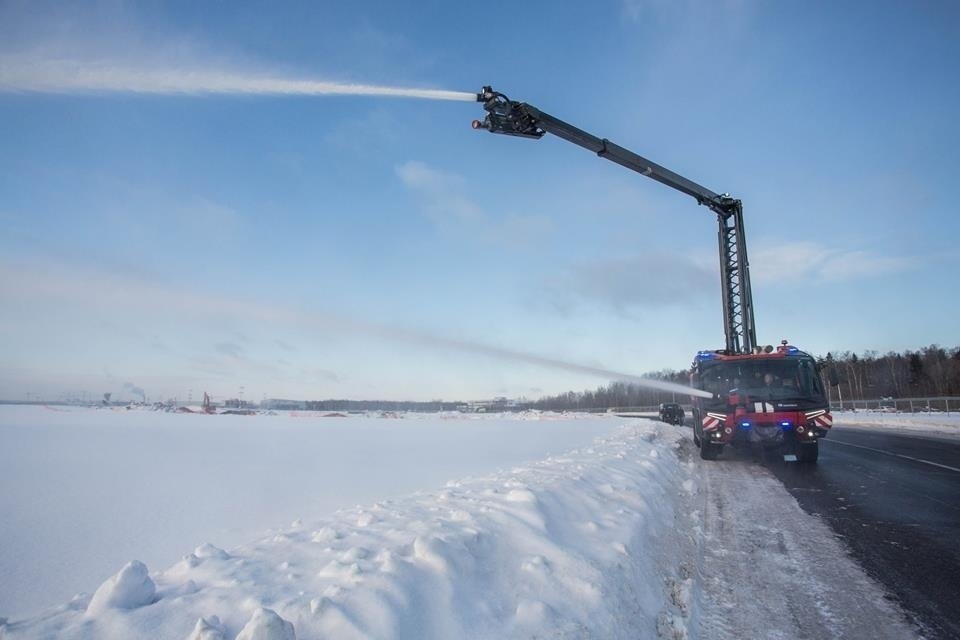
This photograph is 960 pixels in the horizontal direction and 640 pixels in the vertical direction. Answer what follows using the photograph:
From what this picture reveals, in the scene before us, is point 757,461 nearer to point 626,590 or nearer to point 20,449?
point 626,590

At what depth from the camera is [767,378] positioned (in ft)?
34.8

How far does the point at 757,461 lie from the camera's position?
11430mm

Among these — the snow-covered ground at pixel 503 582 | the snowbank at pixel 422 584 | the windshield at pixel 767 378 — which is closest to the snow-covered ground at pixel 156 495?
the snow-covered ground at pixel 503 582

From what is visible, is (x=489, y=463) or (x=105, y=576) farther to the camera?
(x=489, y=463)

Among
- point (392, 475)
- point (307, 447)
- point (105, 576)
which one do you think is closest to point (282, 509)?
point (105, 576)

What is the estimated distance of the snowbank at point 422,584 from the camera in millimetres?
2594

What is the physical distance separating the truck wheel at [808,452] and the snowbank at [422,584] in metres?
7.15

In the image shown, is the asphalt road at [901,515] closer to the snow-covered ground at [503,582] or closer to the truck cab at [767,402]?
the snow-covered ground at [503,582]

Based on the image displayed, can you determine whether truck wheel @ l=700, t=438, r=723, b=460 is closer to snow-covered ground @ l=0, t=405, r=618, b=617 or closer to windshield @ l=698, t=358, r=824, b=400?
windshield @ l=698, t=358, r=824, b=400

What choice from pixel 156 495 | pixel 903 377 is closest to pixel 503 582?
pixel 156 495

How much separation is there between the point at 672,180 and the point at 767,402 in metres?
5.70

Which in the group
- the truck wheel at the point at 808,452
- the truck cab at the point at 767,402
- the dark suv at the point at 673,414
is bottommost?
the dark suv at the point at 673,414

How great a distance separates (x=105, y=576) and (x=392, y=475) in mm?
6324

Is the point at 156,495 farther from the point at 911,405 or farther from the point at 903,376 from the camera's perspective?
the point at 903,376
